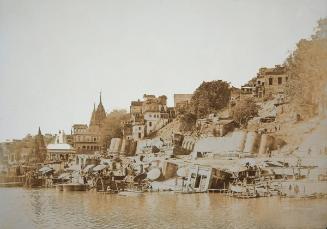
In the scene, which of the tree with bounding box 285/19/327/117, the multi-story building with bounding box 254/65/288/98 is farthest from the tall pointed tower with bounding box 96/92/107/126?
the tree with bounding box 285/19/327/117

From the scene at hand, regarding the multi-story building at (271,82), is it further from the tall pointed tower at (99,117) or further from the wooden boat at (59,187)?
the wooden boat at (59,187)

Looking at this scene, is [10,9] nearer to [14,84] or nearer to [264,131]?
[14,84]

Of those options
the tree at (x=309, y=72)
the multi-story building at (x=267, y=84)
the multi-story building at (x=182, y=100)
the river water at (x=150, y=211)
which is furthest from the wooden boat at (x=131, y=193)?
the tree at (x=309, y=72)

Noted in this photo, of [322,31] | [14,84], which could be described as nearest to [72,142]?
[14,84]

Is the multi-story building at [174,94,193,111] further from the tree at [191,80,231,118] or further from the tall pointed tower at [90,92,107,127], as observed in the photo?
the tall pointed tower at [90,92,107,127]

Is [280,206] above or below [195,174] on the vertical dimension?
below

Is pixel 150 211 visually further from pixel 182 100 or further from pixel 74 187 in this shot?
pixel 182 100
